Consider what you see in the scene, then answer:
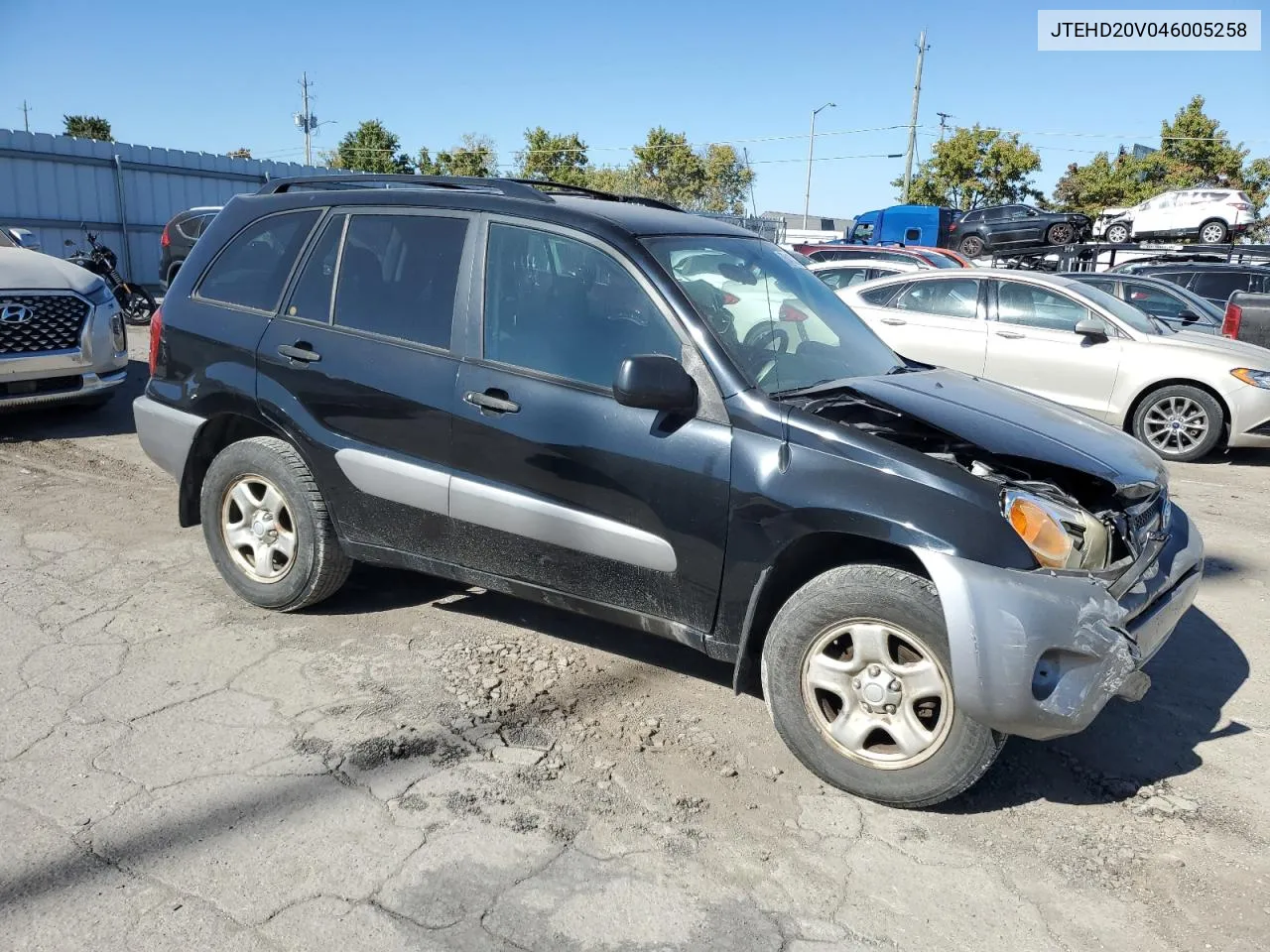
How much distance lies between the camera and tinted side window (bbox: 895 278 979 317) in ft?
31.6

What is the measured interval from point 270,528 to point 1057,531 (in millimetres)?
3198

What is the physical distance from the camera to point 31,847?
278 centimetres

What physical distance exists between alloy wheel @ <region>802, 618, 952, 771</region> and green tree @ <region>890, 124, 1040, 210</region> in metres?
44.9

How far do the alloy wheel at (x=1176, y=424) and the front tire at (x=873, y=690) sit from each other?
22.9 ft

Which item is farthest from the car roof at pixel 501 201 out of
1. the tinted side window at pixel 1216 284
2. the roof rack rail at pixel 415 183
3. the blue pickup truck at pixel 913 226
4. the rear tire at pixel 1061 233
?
the blue pickup truck at pixel 913 226

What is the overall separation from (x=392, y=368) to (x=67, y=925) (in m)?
2.18

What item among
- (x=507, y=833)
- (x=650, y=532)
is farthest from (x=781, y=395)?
(x=507, y=833)

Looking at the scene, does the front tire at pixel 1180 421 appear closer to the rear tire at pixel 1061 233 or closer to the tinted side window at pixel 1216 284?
the tinted side window at pixel 1216 284

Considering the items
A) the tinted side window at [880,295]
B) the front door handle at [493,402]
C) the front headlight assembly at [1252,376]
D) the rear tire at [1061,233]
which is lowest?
the front headlight assembly at [1252,376]

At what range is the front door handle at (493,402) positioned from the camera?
3.68 metres

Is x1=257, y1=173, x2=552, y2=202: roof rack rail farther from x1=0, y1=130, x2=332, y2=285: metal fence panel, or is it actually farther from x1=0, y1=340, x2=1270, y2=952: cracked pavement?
x1=0, y1=130, x2=332, y2=285: metal fence panel

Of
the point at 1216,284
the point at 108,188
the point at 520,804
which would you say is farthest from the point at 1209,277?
the point at 108,188

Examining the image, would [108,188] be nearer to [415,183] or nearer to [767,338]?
[415,183]

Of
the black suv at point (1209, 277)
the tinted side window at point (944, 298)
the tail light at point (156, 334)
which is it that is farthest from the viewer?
the black suv at point (1209, 277)
